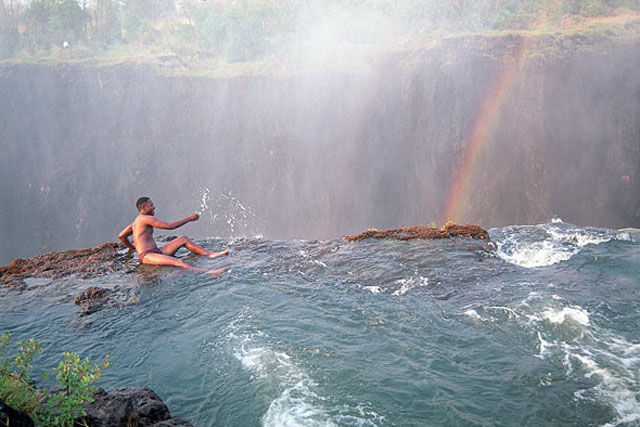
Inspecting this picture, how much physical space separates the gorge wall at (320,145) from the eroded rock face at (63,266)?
10682mm

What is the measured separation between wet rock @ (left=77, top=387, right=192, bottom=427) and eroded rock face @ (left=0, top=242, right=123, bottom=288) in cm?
478

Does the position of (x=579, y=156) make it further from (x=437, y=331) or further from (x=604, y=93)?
(x=437, y=331)

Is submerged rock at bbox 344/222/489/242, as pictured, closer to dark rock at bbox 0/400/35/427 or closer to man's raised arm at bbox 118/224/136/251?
man's raised arm at bbox 118/224/136/251

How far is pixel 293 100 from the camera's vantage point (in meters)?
22.3

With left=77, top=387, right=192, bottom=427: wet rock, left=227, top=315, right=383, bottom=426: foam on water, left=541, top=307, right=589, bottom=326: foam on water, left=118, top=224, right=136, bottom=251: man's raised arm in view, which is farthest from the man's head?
left=541, top=307, right=589, bottom=326: foam on water

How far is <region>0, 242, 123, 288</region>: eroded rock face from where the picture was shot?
811cm

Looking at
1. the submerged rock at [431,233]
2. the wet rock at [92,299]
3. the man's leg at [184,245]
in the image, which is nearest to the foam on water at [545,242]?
the submerged rock at [431,233]

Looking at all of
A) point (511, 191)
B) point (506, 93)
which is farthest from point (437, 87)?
point (511, 191)

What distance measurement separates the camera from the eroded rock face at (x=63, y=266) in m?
8.11

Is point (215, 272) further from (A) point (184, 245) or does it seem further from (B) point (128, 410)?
(B) point (128, 410)

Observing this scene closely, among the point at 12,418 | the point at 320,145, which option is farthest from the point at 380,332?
the point at 320,145

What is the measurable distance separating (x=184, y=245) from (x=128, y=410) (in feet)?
16.8

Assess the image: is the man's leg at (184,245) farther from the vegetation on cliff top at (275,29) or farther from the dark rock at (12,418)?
the vegetation on cliff top at (275,29)

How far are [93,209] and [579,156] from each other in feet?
76.0
